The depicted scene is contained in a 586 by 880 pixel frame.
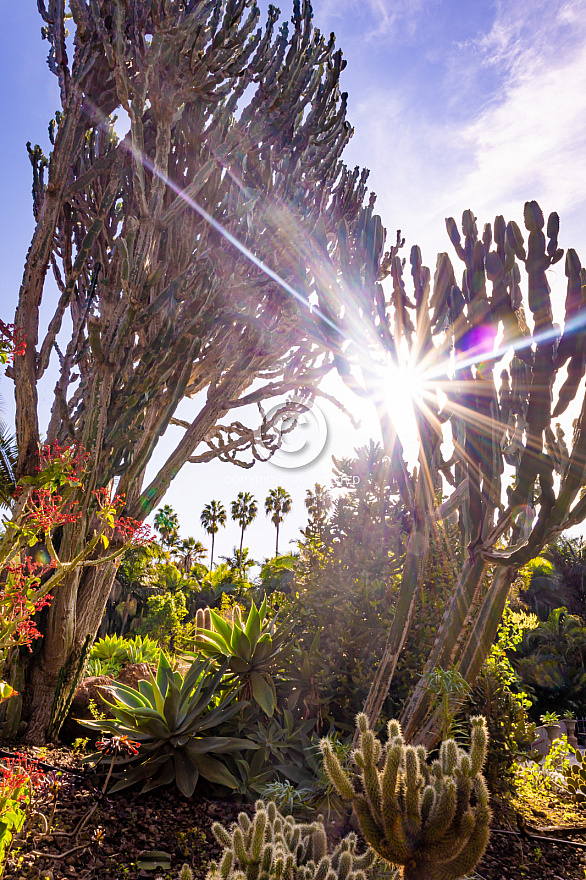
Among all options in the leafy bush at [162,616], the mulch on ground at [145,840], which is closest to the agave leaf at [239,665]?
the mulch on ground at [145,840]

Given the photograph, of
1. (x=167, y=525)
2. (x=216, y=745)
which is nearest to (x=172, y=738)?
(x=216, y=745)

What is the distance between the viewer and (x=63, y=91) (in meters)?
6.51

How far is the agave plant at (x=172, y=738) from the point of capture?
3.67 m

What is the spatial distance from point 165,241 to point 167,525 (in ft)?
76.1

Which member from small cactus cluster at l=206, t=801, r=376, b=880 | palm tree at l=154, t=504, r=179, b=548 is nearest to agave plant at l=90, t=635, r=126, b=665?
small cactus cluster at l=206, t=801, r=376, b=880

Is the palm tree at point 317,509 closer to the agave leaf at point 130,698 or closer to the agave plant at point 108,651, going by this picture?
the agave leaf at point 130,698

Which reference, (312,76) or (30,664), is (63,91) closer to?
(312,76)

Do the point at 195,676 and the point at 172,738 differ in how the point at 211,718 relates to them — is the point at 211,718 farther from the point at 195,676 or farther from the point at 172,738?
the point at 195,676

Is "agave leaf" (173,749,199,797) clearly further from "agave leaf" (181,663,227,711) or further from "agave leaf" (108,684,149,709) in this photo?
"agave leaf" (108,684,149,709)

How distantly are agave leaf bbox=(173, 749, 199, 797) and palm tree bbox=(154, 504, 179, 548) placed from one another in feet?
81.3

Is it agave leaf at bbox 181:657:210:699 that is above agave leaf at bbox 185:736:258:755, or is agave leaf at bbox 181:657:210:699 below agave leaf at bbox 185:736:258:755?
above

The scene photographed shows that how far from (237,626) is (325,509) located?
1.46 meters

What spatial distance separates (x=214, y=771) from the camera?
12.2 ft

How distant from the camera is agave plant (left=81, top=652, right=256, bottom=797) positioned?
3.67 m
